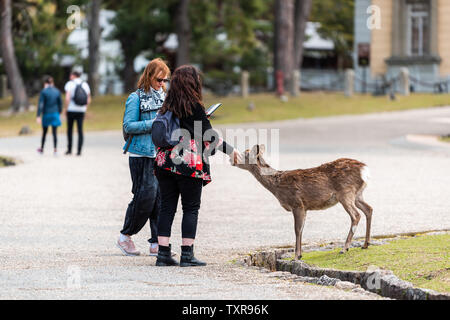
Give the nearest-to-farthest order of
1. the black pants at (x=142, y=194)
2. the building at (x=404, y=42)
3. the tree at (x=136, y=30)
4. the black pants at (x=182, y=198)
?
the black pants at (x=182, y=198), the black pants at (x=142, y=194), the building at (x=404, y=42), the tree at (x=136, y=30)

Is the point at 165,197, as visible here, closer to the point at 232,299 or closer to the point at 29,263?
the point at 29,263

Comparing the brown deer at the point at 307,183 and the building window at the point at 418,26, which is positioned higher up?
the building window at the point at 418,26

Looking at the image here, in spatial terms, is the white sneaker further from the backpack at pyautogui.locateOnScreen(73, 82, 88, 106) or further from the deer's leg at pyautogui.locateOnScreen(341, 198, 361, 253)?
the backpack at pyautogui.locateOnScreen(73, 82, 88, 106)

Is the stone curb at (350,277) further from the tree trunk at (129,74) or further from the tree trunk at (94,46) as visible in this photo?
the tree trunk at (129,74)

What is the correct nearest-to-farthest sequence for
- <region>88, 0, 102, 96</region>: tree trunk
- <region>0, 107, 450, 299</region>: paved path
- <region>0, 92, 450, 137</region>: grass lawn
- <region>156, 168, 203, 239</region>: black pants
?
<region>0, 107, 450, 299</region>: paved path < <region>156, 168, 203, 239</region>: black pants < <region>0, 92, 450, 137</region>: grass lawn < <region>88, 0, 102, 96</region>: tree trunk

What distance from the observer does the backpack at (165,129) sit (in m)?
8.34

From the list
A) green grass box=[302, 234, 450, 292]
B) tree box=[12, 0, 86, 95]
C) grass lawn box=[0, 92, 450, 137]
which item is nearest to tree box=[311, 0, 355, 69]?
grass lawn box=[0, 92, 450, 137]

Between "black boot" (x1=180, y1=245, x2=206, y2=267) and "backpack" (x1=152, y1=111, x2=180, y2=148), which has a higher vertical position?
"backpack" (x1=152, y1=111, x2=180, y2=148)

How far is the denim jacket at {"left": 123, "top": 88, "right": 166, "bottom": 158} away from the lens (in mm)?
9094

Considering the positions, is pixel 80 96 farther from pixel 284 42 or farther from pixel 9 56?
pixel 284 42

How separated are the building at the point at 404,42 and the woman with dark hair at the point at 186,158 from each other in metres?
34.7

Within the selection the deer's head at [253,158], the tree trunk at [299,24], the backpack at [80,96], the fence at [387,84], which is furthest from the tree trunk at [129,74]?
the deer's head at [253,158]

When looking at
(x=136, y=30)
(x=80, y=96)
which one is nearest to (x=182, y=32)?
(x=136, y=30)

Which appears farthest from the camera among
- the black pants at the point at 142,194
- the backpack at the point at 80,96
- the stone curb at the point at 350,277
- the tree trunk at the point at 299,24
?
the tree trunk at the point at 299,24
